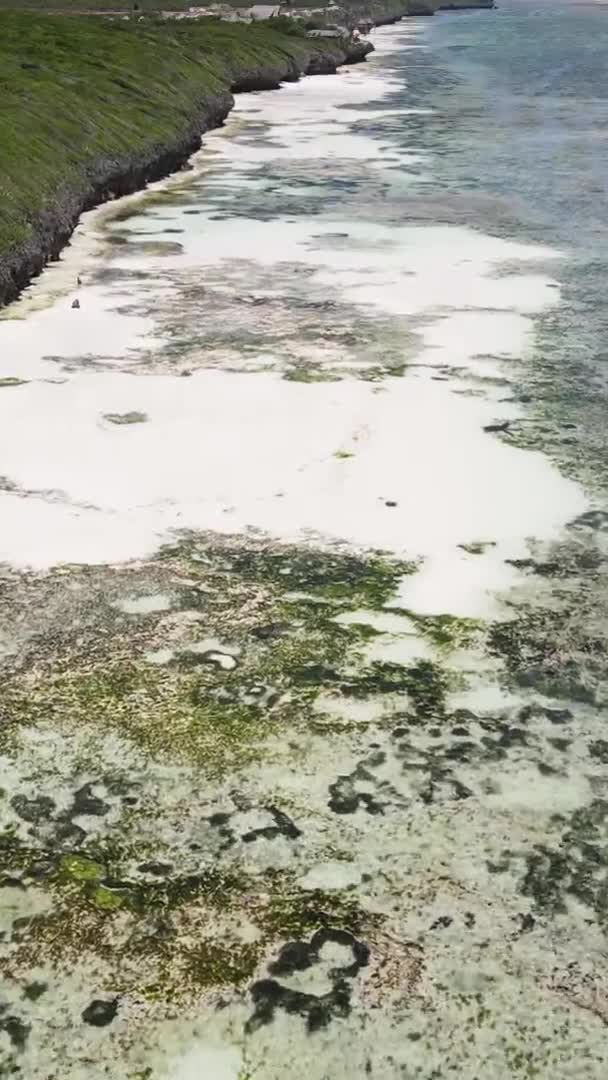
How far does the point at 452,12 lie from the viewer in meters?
163

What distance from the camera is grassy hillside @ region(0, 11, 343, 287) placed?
1831cm

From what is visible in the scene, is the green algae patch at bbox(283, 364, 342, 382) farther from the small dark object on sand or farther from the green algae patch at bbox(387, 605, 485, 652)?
the green algae patch at bbox(387, 605, 485, 652)

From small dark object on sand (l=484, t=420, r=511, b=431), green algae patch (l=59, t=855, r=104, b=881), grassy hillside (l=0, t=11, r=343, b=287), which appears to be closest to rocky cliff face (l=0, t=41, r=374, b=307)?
grassy hillside (l=0, t=11, r=343, b=287)

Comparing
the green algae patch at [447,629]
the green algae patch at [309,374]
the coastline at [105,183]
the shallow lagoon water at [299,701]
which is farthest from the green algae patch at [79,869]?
the coastline at [105,183]

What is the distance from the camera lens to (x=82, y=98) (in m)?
25.5

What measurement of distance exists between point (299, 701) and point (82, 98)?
22.5 metres

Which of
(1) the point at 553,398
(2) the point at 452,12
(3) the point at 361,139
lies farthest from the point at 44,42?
(2) the point at 452,12

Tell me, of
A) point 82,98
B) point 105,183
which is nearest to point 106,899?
point 105,183

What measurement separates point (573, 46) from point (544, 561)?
249 ft

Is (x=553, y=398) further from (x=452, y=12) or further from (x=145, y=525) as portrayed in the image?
(x=452, y=12)

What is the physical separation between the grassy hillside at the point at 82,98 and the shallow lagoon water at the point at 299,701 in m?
6.18

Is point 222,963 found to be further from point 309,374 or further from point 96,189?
point 96,189

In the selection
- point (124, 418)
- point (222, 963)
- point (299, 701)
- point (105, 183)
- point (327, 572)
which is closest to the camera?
point (222, 963)

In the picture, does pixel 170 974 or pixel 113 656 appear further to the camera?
pixel 113 656
